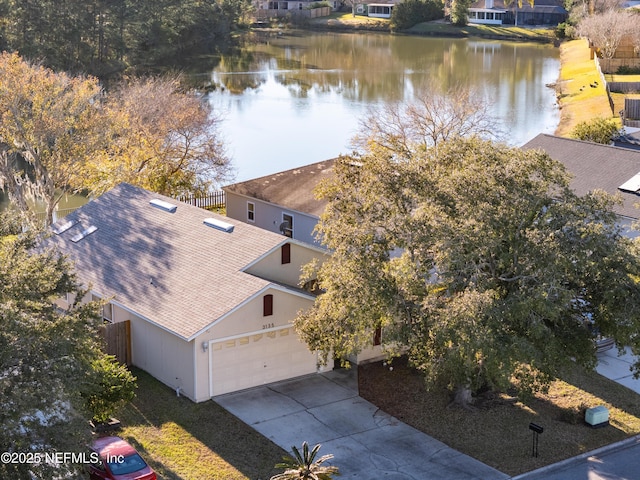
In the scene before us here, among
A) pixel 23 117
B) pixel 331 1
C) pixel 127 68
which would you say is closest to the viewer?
pixel 23 117

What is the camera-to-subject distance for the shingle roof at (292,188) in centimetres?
3447

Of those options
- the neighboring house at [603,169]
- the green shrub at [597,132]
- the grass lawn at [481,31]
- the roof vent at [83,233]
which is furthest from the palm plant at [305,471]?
the grass lawn at [481,31]

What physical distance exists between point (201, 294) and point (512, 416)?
8956mm

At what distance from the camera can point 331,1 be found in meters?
148

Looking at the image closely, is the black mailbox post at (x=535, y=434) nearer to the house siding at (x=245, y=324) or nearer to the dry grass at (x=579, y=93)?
the house siding at (x=245, y=324)

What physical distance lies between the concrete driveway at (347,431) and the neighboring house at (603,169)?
43.9 ft

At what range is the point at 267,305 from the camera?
78.3 feet

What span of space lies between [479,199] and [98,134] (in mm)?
22743

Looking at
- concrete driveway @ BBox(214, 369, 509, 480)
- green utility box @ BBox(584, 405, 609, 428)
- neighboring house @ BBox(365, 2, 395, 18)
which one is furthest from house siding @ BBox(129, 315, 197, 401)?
neighboring house @ BBox(365, 2, 395, 18)

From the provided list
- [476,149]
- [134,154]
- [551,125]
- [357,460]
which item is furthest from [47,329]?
[551,125]

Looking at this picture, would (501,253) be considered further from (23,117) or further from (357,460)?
(23,117)

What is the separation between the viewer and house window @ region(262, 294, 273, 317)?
23781mm

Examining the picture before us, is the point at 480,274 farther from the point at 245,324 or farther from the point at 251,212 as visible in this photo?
the point at 251,212

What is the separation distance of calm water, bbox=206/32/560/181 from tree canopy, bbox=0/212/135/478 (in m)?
34.3
